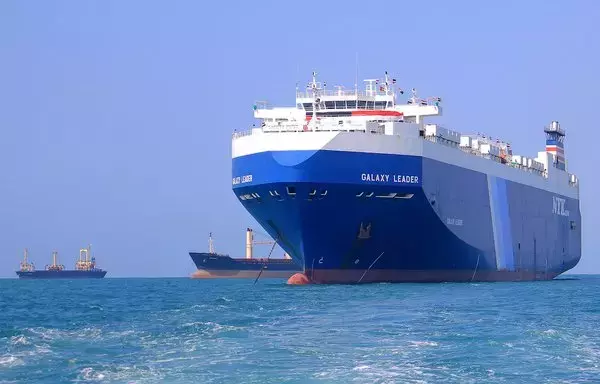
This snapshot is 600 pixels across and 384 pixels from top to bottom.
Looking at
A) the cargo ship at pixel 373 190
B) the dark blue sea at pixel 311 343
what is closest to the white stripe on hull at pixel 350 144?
the cargo ship at pixel 373 190

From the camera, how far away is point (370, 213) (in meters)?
52.6

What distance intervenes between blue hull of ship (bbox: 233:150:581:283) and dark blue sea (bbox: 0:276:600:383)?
1423 cm

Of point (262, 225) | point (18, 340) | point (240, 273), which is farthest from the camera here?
point (240, 273)

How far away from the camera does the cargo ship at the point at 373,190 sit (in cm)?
5134

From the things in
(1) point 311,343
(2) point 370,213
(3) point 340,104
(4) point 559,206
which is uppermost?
(3) point 340,104

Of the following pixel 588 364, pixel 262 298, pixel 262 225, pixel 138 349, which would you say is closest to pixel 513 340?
pixel 588 364

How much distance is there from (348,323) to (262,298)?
14.9 metres

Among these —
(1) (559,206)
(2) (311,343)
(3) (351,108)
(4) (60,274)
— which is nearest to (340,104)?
(3) (351,108)

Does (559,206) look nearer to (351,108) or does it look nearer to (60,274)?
(351,108)

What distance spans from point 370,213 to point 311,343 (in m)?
28.7

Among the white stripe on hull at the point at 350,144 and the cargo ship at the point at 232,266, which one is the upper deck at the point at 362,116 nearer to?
the white stripe on hull at the point at 350,144

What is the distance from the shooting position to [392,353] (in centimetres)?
2275

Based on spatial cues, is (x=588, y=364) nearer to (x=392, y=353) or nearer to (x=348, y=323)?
(x=392, y=353)

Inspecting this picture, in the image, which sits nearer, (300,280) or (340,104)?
(300,280)
